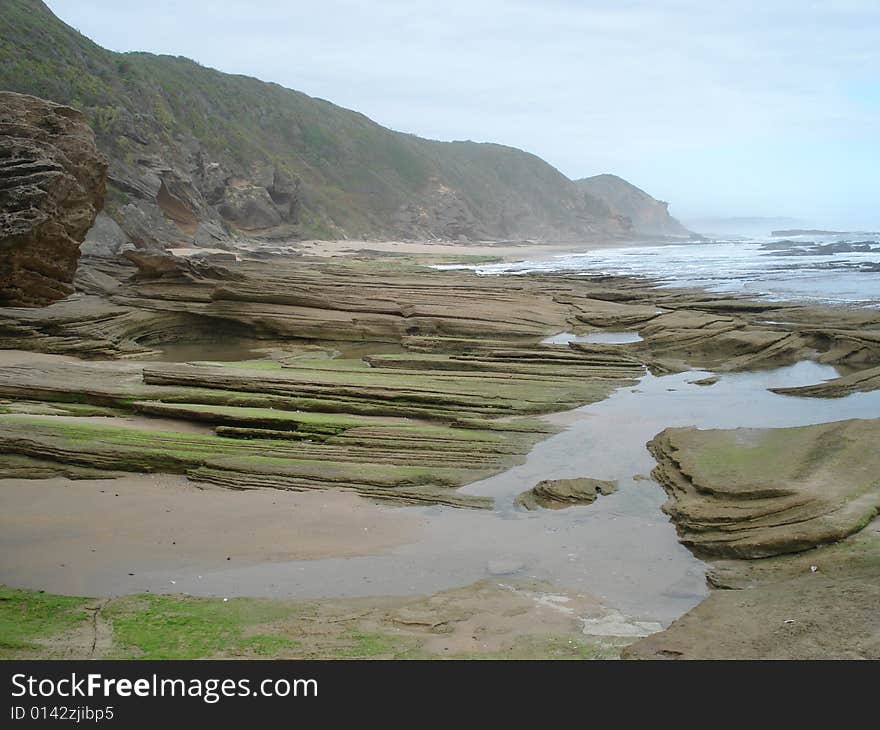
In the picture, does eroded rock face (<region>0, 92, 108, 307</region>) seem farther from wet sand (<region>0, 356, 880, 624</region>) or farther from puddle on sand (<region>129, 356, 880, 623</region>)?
puddle on sand (<region>129, 356, 880, 623</region>)

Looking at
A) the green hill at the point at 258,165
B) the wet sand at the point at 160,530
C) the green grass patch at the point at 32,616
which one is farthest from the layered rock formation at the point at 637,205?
the green grass patch at the point at 32,616

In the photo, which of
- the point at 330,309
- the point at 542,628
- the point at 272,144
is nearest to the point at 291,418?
the point at 542,628

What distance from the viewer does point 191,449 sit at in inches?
458

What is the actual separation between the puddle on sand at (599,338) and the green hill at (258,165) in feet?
75.9

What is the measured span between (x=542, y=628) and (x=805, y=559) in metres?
2.87

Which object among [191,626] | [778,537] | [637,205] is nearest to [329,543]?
[191,626]

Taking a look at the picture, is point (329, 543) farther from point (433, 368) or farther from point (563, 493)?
point (433, 368)

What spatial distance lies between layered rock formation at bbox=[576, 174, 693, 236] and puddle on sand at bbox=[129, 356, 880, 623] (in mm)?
164150

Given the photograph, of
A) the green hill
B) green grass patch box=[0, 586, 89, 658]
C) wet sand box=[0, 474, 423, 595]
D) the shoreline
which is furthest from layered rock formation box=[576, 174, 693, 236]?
green grass patch box=[0, 586, 89, 658]

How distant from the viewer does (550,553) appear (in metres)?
9.27

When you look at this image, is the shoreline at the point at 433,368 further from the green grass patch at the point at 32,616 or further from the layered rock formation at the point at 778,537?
the green grass patch at the point at 32,616

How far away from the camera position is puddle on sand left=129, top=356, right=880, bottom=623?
27.0 feet

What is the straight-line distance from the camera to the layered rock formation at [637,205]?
175m

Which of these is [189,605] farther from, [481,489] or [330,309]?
[330,309]
